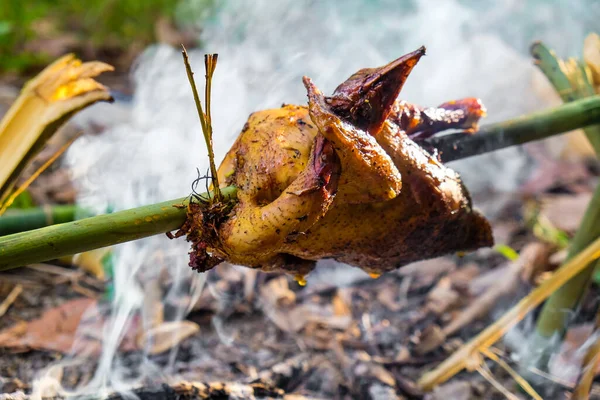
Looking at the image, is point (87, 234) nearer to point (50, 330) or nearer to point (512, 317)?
point (50, 330)

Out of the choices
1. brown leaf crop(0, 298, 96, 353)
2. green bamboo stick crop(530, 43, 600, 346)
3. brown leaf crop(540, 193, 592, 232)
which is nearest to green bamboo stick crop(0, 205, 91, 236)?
brown leaf crop(0, 298, 96, 353)

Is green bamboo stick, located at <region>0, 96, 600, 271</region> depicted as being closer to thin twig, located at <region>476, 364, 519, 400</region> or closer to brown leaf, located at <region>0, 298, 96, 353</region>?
brown leaf, located at <region>0, 298, 96, 353</region>

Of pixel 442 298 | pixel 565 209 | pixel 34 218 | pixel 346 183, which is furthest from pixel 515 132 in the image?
pixel 565 209

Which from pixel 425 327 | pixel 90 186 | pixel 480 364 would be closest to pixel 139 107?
pixel 90 186

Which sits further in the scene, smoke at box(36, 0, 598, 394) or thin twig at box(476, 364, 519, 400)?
smoke at box(36, 0, 598, 394)

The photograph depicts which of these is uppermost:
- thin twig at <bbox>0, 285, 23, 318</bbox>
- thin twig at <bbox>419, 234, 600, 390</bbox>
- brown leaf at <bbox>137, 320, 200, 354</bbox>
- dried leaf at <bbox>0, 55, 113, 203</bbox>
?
dried leaf at <bbox>0, 55, 113, 203</bbox>

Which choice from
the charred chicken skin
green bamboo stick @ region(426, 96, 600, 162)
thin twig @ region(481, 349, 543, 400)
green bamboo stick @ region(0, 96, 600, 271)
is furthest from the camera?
thin twig @ region(481, 349, 543, 400)

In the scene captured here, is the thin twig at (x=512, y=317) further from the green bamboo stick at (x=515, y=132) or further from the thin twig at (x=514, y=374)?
the green bamboo stick at (x=515, y=132)
